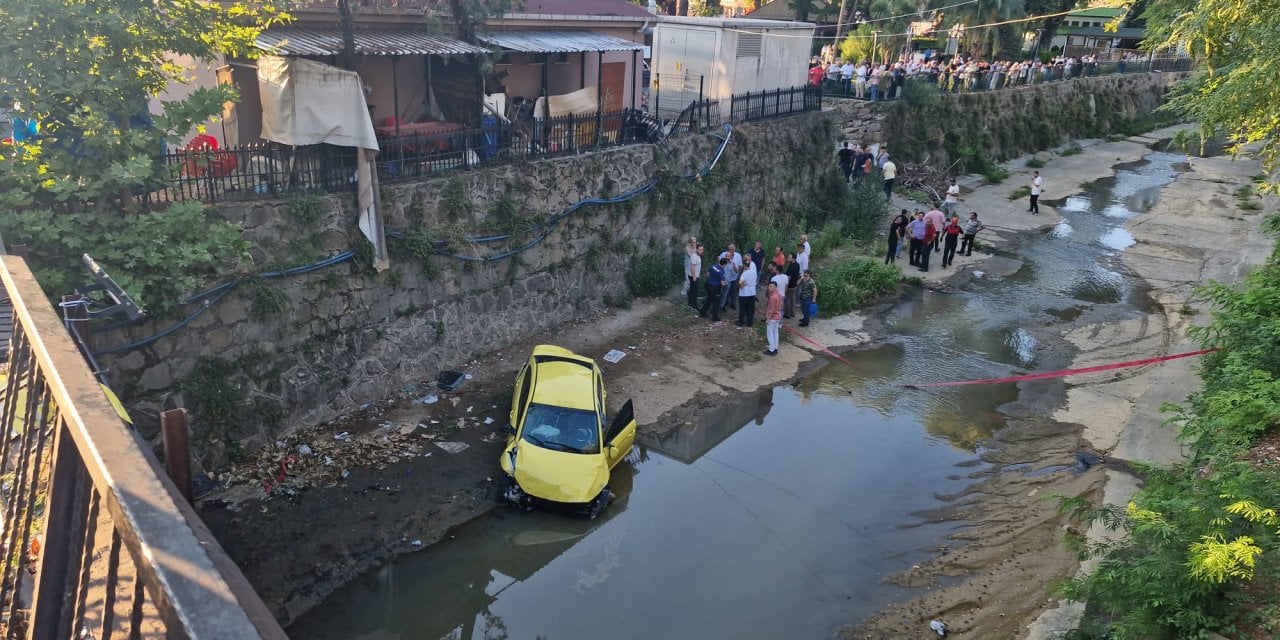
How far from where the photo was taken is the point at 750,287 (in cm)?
1742

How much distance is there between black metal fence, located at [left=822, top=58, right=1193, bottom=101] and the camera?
99.4ft

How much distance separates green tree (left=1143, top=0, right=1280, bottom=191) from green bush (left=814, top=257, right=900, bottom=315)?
745 cm

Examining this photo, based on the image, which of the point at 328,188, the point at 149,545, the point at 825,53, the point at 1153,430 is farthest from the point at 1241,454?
the point at 825,53

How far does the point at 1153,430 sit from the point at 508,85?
50.4 ft

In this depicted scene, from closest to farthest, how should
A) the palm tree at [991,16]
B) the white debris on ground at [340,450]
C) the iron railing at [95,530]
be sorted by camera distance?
the iron railing at [95,530] → the white debris on ground at [340,450] → the palm tree at [991,16]

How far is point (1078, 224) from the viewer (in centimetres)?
2802

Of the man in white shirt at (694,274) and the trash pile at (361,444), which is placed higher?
the man in white shirt at (694,274)

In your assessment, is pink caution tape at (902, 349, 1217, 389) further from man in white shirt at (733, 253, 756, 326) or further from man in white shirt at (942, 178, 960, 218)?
man in white shirt at (942, 178, 960, 218)

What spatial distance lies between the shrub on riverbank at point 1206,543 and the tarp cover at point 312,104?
1096 centimetres

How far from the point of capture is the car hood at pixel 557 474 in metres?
11.1

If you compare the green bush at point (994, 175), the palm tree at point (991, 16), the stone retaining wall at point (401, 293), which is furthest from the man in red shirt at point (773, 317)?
the palm tree at point (991, 16)

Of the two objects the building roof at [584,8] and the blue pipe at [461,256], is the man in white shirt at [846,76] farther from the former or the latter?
the blue pipe at [461,256]

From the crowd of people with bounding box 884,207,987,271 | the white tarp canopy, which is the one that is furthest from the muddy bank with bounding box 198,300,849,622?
the crowd of people with bounding box 884,207,987,271

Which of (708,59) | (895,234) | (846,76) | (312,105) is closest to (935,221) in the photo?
(895,234)
